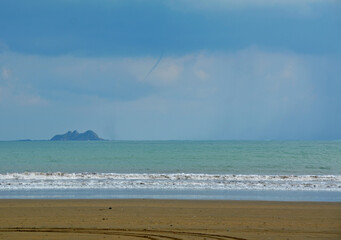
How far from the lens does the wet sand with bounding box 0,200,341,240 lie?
10.3 meters

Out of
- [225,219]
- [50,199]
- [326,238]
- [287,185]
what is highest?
[287,185]

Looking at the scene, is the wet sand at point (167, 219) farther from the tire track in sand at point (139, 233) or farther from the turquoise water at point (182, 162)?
the turquoise water at point (182, 162)

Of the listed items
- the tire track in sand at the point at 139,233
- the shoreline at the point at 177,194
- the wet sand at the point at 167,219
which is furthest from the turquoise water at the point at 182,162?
the tire track in sand at the point at 139,233

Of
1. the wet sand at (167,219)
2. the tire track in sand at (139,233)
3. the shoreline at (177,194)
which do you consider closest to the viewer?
the tire track in sand at (139,233)

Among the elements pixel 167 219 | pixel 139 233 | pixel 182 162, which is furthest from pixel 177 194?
pixel 182 162

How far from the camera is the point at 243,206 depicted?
15023 mm

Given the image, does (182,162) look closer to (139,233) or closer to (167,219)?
(167,219)

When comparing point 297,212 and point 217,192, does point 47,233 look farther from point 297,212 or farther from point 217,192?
point 217,192

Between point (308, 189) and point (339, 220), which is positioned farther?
point (308, 189)

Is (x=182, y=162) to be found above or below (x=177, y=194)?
above

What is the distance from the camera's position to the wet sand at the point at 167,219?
10336mm

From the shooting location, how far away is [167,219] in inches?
489

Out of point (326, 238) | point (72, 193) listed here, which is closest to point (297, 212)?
point (326, 238)

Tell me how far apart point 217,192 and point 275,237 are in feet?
32.2
